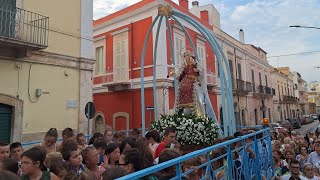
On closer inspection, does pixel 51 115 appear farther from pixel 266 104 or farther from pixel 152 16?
pixel 266 104

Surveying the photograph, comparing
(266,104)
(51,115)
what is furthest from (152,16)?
(266,104)

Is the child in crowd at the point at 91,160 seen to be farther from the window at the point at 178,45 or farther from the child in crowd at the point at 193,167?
the window at the point at 178,45

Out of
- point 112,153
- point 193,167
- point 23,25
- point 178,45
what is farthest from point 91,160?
point 178,45

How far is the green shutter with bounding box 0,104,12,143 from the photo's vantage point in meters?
7.62

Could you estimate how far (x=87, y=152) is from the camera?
10.5ft

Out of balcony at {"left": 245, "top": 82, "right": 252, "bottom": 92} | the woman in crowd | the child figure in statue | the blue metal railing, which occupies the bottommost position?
the woman in crowd

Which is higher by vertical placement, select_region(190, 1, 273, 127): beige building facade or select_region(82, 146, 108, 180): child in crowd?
select_region(190, 1, 273, 127): beige building facade

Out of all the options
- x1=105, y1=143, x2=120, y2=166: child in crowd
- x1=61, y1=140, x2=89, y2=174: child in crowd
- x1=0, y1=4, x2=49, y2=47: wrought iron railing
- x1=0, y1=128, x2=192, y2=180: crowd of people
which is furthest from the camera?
x1=0, y1=4, x2=49, y2=47: wrought iron railing

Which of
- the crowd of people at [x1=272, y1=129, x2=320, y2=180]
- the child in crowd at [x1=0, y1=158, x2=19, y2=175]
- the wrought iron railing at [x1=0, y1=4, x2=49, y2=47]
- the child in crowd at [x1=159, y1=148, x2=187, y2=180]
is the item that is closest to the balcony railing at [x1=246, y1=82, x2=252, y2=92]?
the crowd of people at [x1=272, y1=129, x2=320, y2=180]

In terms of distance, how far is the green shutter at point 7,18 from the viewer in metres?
7.38

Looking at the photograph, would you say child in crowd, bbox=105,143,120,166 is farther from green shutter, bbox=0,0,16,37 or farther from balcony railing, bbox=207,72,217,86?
balcony railing, bbox=207,72,217,86

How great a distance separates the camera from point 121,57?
15.8 metres

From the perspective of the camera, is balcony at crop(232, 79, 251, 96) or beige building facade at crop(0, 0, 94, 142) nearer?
beige building facade at crop(0, 0, 94, 142)

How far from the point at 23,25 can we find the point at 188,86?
5.19 m
